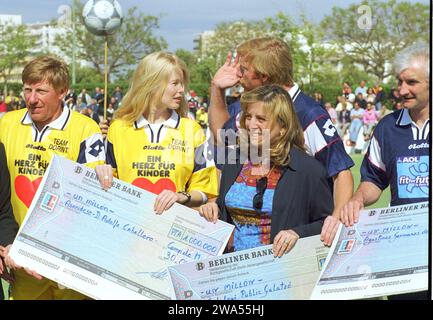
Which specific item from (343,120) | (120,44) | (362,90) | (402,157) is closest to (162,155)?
(402,157)

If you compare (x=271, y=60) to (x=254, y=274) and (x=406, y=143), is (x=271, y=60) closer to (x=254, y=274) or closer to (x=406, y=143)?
(x=406, y=143)

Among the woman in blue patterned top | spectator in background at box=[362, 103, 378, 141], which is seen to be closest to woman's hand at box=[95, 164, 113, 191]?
the woman in blue patterned top

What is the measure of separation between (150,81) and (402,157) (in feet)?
4.94

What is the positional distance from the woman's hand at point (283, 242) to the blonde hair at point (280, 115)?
39 centimetres

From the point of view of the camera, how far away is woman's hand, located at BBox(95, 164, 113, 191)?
4.11 metres

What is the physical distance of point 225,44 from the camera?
43.1 metres

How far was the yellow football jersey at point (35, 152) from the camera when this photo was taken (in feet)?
14.6

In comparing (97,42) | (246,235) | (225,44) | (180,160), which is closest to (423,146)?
(246,235)

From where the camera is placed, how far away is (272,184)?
3984 mm

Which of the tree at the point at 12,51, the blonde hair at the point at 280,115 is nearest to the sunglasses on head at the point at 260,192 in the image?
the blonde hair at the point at 280,115

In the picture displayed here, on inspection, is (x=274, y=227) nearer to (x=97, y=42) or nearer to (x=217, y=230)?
(x=217, y=230)
